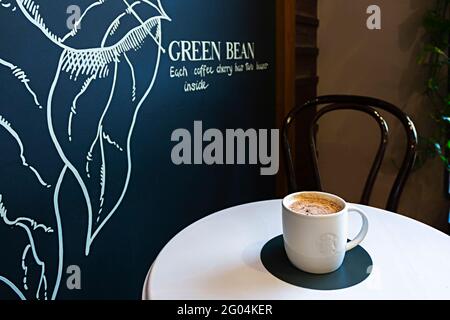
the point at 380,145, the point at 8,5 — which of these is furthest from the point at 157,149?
the point at 380,145

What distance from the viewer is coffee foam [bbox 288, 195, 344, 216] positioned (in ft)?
3.04

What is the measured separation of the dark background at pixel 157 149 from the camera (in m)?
1.26

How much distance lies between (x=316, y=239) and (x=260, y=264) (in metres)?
0.16

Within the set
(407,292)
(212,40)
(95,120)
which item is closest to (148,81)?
(95,120)

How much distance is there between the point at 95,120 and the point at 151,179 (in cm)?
39

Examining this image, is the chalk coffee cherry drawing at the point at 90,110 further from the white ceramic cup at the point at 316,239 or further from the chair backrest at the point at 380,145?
the white ceramic cup at the point at 316,239

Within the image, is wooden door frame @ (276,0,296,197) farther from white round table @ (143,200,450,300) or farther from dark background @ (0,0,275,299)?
white round table @ (143,200,450,300)

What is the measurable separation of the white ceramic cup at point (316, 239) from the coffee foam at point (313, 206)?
0.08 ft

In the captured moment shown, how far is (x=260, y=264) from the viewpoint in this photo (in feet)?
3.20

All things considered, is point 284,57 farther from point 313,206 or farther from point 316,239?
point 316,239

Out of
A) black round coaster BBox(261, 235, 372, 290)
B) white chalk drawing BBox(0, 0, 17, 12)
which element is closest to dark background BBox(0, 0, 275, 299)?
white chalk drawing BBox(0, 0, 17, 12)

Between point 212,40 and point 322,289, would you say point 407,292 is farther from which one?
point 212,40

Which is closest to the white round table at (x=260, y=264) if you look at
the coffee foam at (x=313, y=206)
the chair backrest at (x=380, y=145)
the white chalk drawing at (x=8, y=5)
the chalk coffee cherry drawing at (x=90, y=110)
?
the coffee foam at (x=313, y=206)

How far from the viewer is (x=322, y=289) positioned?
2.89 feet
